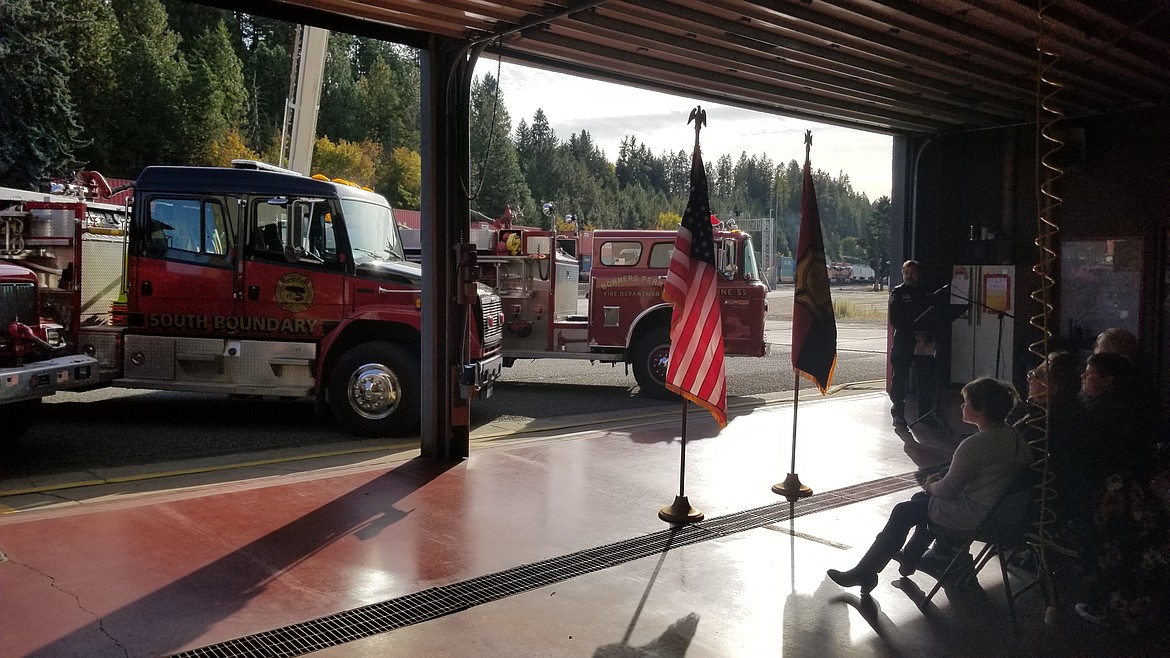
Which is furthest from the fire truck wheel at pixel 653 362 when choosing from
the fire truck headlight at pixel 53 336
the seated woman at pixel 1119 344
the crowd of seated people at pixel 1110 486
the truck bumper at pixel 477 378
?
the crowd of seated people at pixel 1110 486

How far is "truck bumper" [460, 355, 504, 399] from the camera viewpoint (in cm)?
801

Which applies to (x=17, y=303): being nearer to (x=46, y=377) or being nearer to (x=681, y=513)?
(x=46, y=377)

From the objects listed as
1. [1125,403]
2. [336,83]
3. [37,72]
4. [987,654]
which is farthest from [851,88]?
[336,83]

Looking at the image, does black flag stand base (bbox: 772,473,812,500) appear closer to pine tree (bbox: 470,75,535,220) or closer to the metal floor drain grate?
the metal floor drain grate

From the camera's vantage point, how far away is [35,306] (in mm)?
8047

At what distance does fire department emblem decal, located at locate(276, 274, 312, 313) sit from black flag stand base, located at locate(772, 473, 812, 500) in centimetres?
528

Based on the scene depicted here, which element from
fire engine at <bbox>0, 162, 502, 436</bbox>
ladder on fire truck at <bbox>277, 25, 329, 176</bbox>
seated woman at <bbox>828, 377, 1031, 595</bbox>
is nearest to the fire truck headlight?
fire engine at <bbox>0, 162, 502, 436</bbox>

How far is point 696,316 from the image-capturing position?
6.29 metres

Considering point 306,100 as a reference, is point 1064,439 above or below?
below

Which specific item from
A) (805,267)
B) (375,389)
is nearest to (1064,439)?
(805,267)

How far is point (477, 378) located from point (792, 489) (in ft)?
9.83

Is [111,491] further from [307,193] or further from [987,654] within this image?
[987,654]

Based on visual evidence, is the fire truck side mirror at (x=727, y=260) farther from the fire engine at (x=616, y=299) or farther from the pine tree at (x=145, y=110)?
the pine tree at (x=145, y=110)

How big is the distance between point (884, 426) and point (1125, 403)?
5839 millimetres
